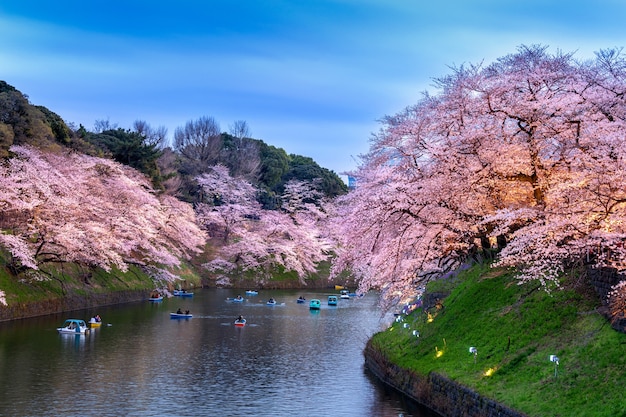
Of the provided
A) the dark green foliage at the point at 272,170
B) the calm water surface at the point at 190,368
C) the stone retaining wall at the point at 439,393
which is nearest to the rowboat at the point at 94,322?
the calm water surface at the point at 190,368

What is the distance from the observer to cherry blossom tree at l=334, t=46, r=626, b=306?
2255cm

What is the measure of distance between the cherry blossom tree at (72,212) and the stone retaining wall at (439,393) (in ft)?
82.4

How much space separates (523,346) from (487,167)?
270 inches

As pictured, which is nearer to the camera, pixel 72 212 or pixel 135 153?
pixel 72 212

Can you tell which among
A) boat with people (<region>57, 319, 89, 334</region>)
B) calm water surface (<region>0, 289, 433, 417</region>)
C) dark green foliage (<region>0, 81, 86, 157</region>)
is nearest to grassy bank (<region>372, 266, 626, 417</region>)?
calm water surface (<region>0, 289, 433, 417</region>)

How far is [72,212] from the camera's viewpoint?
158 feet

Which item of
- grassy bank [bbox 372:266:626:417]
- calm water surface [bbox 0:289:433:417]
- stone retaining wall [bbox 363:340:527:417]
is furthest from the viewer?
calm water surface [bbox 0:289:433:417]

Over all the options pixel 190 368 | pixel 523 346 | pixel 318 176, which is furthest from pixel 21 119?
pixel 318 176

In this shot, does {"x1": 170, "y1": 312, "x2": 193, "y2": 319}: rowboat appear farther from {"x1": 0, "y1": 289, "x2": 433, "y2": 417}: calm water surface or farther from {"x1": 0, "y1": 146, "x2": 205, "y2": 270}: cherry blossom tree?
{"x1": 0, "y1": 146, "x2": 205, "y2": 270}: cherry blossom tree

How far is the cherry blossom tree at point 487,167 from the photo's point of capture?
22.5m

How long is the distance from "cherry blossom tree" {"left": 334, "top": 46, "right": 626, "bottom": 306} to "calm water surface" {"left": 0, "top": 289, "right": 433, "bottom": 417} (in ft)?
17.9

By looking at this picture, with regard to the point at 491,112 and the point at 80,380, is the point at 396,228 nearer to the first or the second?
the point at 491,112

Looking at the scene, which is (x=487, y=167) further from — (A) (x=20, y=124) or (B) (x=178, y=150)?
(B) (x=178, y=150)

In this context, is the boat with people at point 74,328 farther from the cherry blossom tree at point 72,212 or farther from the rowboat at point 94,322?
the cherry blossom tree at point 72,212
